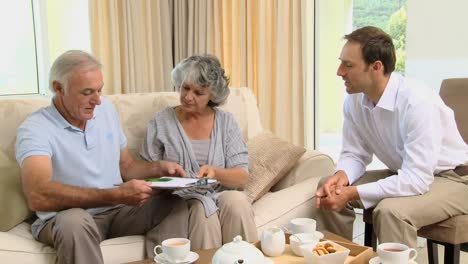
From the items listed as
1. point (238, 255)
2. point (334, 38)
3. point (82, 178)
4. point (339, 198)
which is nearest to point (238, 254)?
point (238, 255)

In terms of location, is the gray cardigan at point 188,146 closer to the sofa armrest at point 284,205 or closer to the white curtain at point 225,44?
the sofa armrest at point 284,205

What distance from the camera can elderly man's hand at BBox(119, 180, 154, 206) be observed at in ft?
5.94

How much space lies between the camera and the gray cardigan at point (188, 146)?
87.8 inches

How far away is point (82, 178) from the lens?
77.2 inches

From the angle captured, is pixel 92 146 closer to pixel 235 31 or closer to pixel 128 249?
pixel 128 249

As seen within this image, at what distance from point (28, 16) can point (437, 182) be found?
2.90m

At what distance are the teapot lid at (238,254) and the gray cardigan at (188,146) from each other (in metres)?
A: 0.75

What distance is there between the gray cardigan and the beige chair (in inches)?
25.1

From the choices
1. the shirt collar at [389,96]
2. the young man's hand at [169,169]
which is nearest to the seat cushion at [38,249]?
the young man's hand at [169,169]

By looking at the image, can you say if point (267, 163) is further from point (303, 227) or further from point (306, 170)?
point (303, 227)

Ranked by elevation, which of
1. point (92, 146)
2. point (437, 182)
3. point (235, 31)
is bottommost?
point (437, 182)

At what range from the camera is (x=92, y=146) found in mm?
2006

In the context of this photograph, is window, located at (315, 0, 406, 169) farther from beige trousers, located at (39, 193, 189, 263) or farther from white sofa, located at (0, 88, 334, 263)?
beige trousers, located at (39, 193, 189, 263)

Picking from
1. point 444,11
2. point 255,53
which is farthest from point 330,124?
point 444,11
